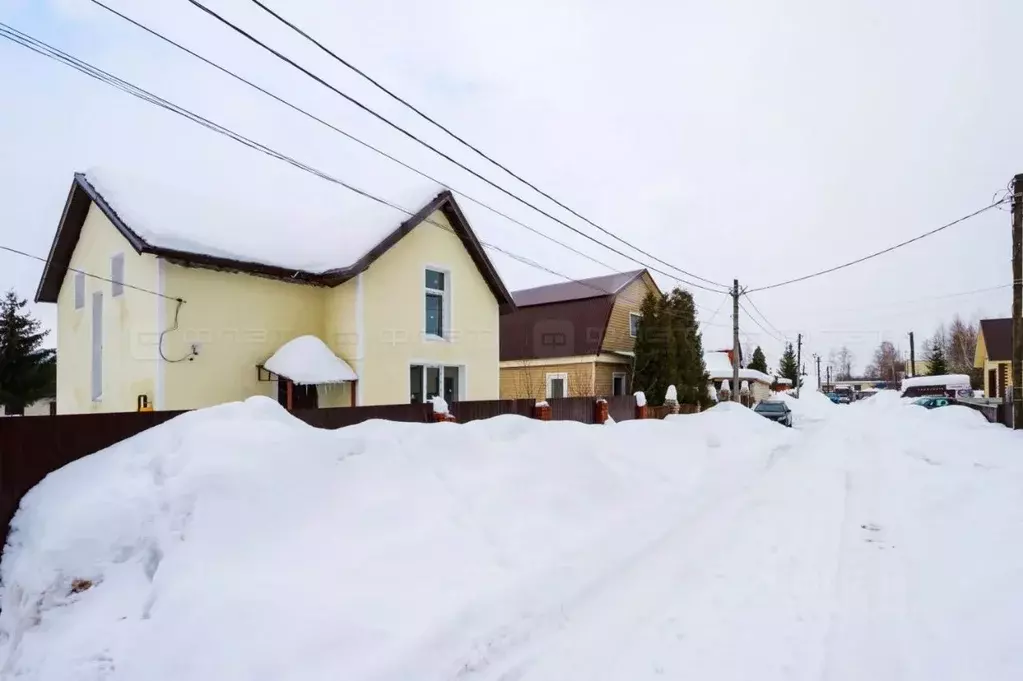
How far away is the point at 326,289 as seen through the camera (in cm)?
1168

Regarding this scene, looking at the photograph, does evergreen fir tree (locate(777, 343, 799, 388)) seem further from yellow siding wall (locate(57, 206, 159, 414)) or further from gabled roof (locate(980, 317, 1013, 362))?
yellow siding wall (locate(57, 206, 159, 414))

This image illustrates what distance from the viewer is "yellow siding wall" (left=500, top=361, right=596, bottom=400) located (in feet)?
68.4

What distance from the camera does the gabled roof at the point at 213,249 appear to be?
905 centimetres

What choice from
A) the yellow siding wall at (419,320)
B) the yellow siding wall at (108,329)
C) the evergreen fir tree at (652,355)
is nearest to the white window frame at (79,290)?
the yellow siding wall at (108,329)

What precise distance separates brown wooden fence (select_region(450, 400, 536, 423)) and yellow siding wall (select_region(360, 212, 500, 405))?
1698 millimetres

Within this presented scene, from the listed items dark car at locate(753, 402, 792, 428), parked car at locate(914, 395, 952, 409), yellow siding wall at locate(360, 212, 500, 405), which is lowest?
parked car at locate(914, 395, 952, 409)

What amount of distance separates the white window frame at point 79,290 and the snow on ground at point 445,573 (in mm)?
8442

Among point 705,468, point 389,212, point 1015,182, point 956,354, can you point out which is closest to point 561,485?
point 705,468

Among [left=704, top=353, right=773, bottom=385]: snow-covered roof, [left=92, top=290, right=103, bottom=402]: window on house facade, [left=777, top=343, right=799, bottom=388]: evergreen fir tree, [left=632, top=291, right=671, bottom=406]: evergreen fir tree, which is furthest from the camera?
[left=777, top=343, right=799, bottom=388]: evergreen fir tree

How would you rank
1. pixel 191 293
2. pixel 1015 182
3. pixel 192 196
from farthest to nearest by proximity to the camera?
pixel 1015 182 → pixel 192 196 → pixel 191 293

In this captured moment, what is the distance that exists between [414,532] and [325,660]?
1536mm

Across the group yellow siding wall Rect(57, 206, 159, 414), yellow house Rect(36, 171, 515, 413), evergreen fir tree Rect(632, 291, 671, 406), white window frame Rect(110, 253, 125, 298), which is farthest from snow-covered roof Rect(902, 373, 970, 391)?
white window frame Rect(110, 253, 125, 298)

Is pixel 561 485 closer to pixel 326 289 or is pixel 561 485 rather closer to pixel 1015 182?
pixel 326 289

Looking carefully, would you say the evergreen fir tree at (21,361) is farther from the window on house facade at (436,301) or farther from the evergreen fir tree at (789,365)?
the evergreen fir tree at (789,365)
